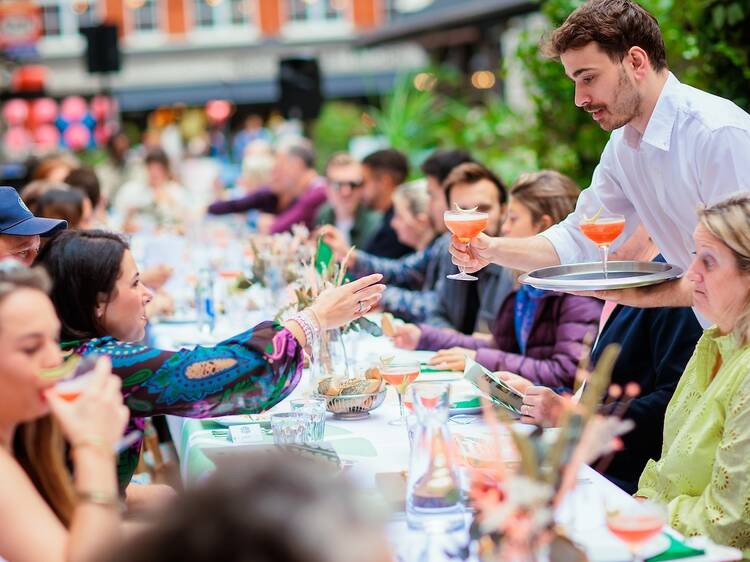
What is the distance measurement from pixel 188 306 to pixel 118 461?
2.78 metres

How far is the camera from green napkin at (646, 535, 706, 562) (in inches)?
70.5

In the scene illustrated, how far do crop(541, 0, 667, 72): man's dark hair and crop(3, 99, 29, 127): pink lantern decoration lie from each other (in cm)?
2720

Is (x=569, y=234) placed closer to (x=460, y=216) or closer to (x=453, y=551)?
(x=460, y=216)

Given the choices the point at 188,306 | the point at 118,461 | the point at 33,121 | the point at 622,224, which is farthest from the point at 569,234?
the point at 33,121

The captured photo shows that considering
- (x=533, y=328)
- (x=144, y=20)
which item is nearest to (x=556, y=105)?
(x=533, y=328)

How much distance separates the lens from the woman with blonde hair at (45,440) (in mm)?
1614

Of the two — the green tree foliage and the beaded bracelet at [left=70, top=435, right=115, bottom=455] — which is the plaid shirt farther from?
the beaded bracelet at [left=70, top=435, right=115, bottom=455]

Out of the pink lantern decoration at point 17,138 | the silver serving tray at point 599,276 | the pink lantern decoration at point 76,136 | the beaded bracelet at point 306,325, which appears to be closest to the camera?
the beaded bracelet at point 306,325

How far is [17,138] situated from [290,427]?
2691 cm

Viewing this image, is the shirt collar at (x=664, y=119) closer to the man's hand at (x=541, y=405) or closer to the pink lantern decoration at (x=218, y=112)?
the man's hand at (x=541, y=405)

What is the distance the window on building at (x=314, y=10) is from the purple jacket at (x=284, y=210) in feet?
72.1

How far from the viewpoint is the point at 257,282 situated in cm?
446

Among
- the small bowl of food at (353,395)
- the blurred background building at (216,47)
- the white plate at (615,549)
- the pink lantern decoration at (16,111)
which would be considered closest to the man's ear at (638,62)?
the small bowl of food at (353,395)

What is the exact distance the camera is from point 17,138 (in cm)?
2741
